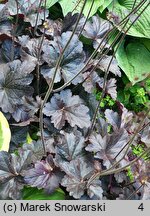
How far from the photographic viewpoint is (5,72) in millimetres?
1943

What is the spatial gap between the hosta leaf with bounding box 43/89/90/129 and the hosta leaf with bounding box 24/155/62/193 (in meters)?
0.24

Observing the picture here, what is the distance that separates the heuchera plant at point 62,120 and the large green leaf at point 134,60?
0.31m

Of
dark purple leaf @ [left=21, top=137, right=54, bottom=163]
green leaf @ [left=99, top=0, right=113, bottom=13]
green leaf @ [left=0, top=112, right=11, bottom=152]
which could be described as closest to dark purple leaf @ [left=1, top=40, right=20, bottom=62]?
green leaf @ [left=0, top=112, right=11, bottom=152]

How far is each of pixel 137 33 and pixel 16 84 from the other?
41.0 inches

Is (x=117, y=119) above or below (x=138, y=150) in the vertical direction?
above

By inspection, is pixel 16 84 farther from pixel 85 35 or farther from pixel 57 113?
pixel 85 35

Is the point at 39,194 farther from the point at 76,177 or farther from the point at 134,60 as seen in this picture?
the point at 134,60

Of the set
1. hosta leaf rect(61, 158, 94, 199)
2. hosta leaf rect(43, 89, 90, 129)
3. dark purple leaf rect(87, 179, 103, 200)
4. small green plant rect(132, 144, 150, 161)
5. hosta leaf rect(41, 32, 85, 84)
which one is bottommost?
small green plant rect(132, 144, 150, 161)

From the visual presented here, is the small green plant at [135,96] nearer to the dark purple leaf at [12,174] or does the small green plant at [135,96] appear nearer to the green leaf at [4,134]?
the green leaf at [4,134]

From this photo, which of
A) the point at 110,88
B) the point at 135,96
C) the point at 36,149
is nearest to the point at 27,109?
the point at 36,149

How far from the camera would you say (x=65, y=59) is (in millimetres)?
2055

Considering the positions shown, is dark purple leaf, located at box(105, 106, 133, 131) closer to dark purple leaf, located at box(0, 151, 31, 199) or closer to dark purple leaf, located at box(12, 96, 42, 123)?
dark purple leaf, located at box(12, 96, 42, 123)

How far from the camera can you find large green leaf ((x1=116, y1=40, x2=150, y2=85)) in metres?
2.59

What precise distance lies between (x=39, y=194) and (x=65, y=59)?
2.36 ft
